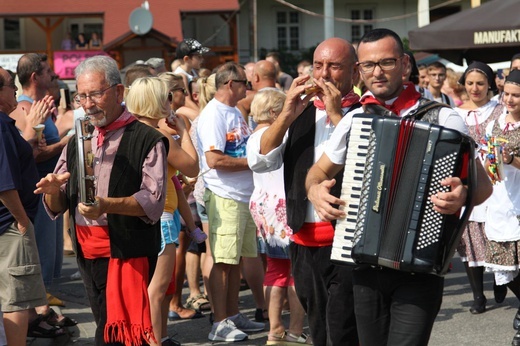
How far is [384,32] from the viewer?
15.0 feet

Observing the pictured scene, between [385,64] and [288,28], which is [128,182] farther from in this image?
[288,28]

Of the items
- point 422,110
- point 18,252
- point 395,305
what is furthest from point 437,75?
point 395,305

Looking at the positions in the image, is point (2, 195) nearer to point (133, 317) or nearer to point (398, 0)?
point (133, 317)

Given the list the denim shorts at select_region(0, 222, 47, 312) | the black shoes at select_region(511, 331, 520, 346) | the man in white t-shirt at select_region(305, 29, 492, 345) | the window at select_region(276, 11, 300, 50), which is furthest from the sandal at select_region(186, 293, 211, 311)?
the window at select_region(276, 11, 300, 50)

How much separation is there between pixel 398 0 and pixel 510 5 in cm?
3129

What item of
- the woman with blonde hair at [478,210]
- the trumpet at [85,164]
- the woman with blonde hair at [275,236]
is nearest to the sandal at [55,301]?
the woman with blonde hair at [275,236]

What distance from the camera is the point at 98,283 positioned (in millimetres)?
5207

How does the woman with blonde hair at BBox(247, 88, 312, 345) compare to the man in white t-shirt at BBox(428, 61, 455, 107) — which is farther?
the man in white t-shirt at BBox(428, 61, 455, 107)

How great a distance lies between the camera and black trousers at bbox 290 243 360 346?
200 inches

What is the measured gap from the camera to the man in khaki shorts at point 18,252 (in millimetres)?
5938

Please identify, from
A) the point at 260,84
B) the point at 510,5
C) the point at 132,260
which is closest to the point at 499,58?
the point at 510,5

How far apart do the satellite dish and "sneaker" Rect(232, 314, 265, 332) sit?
20884mm

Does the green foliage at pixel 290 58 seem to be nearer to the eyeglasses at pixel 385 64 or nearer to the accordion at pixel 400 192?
the eyeglasses at pixel 385 64

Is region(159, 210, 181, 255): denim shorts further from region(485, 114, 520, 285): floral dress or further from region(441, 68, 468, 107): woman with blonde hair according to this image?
region(441, 68, 468, 107): woman with blonde hair
